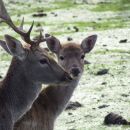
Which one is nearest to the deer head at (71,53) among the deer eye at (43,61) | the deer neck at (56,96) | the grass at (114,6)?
the deer neck at (56,96)

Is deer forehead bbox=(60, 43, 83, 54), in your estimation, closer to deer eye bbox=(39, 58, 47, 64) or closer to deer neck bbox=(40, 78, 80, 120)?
deer neck bbox=(40, 78, 80, 120)

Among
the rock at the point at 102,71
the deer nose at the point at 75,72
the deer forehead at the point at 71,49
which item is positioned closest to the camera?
the deer nose at the point at 75,72

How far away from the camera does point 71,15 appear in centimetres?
4975

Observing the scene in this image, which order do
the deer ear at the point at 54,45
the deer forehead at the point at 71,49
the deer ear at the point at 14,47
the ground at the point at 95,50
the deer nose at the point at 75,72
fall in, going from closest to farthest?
Answer: the deer ear at the point at 14,47
the deer nose at the point at 75,72
the deer forehead at the point at 71,49
the deer ear at the point at 54,45
the ground at the point at 95,50

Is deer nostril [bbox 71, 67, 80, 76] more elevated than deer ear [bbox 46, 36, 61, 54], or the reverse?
deer ear [bbox 46, 36, 61, 54]

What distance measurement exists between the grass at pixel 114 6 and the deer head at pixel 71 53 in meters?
35.6

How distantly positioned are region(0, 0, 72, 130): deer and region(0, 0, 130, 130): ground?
11.8 ft

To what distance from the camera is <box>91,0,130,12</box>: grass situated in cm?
5300

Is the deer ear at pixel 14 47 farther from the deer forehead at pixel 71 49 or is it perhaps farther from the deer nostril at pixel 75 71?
the deer forehead at pixel 71 49

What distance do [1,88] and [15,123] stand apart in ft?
2.56

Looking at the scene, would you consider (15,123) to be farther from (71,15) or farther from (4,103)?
(71,15)

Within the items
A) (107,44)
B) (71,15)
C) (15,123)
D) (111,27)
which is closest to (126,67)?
(107,44)

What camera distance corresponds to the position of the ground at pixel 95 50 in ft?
58.7

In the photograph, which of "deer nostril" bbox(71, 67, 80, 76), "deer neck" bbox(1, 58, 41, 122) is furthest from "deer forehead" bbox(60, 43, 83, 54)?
"deer neck" bbox(1, 58, 41, 122)
